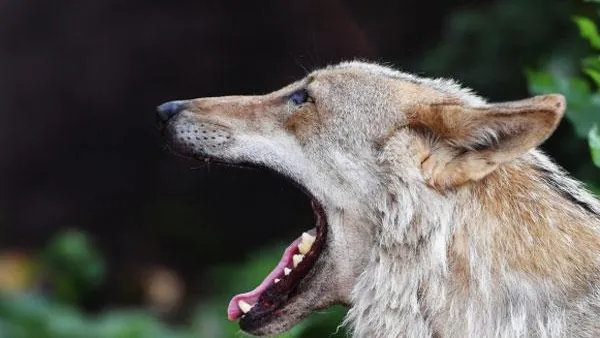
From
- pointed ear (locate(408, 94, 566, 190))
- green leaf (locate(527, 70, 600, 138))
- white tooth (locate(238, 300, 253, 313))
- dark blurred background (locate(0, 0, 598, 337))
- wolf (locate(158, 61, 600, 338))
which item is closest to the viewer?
pointed ear (locate(408, 94, 566, 190))

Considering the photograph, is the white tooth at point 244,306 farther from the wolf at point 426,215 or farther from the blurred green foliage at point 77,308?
the blurred green foliage at point 77,308

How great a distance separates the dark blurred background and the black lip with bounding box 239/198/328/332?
17.3 feet

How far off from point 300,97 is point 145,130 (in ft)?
23.3

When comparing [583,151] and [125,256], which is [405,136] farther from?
[125,256]

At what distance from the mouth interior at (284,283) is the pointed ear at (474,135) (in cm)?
54

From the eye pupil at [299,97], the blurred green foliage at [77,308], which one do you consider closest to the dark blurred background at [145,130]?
the blurred green foliage at [77,308]

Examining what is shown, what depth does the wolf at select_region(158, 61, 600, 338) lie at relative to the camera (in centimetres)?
405

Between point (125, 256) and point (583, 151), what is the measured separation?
591 centimetres

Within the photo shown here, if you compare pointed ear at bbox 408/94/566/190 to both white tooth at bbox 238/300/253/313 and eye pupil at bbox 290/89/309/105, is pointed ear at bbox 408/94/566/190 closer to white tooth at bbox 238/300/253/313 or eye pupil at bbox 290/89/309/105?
eye pupil at bbox 290/89/309/105

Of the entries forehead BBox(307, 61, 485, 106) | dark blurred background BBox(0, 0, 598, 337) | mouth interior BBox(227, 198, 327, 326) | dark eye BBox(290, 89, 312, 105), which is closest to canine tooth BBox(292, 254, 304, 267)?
mouth interior BBox(227, 198, 327, 326)

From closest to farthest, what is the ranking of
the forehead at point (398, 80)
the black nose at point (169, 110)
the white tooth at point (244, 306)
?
the forehead at point (398, 80), the white tooth at point (244, 306), the black nose at point (169, 110)

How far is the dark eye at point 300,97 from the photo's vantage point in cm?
459

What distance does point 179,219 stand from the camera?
36.8 feet

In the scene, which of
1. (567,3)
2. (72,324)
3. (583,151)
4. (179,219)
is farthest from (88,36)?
(583,151)
